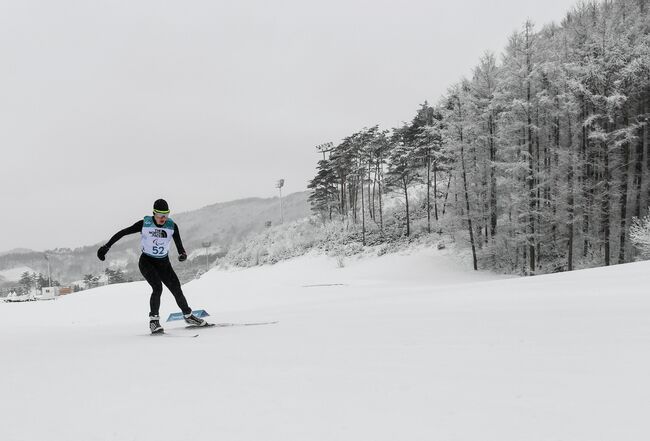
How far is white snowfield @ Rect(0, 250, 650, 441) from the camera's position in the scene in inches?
92.5

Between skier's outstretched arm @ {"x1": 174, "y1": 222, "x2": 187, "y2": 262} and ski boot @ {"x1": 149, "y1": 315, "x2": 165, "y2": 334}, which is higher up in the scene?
skier's outstretched arm @ {"x1": 174, "y1": 222, "x2": 187, "y2": 262}

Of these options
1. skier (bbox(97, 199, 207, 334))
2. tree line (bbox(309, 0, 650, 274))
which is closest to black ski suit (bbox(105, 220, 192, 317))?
skier (bbox(97, 199, 207, 334))

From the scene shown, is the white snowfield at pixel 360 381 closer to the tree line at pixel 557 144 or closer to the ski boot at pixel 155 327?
the ski boot at pixel 155 327

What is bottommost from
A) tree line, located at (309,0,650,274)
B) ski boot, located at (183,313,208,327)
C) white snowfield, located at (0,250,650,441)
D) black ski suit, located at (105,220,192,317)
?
ski boot, located at (183,313,208,327)

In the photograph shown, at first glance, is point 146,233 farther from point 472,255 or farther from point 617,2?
point 617,2

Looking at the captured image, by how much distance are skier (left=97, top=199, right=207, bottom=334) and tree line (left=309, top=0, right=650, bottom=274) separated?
2178 cm

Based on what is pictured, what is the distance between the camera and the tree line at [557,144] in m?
22.4

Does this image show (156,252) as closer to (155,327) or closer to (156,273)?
(156,273)

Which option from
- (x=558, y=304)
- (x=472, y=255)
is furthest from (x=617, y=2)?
(x=558, y=304)

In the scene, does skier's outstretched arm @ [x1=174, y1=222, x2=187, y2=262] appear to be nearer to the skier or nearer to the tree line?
the skier

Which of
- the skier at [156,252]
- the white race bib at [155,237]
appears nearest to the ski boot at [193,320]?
the skier at [156,252]

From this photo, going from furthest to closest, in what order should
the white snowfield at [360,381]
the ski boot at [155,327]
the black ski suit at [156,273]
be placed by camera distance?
the black ski suit at [156,273], the ski boot at [155,327], the white snowfield at [360,381]

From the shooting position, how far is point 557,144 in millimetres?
26344

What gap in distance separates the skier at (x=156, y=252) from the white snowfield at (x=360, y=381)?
35.3 inches
